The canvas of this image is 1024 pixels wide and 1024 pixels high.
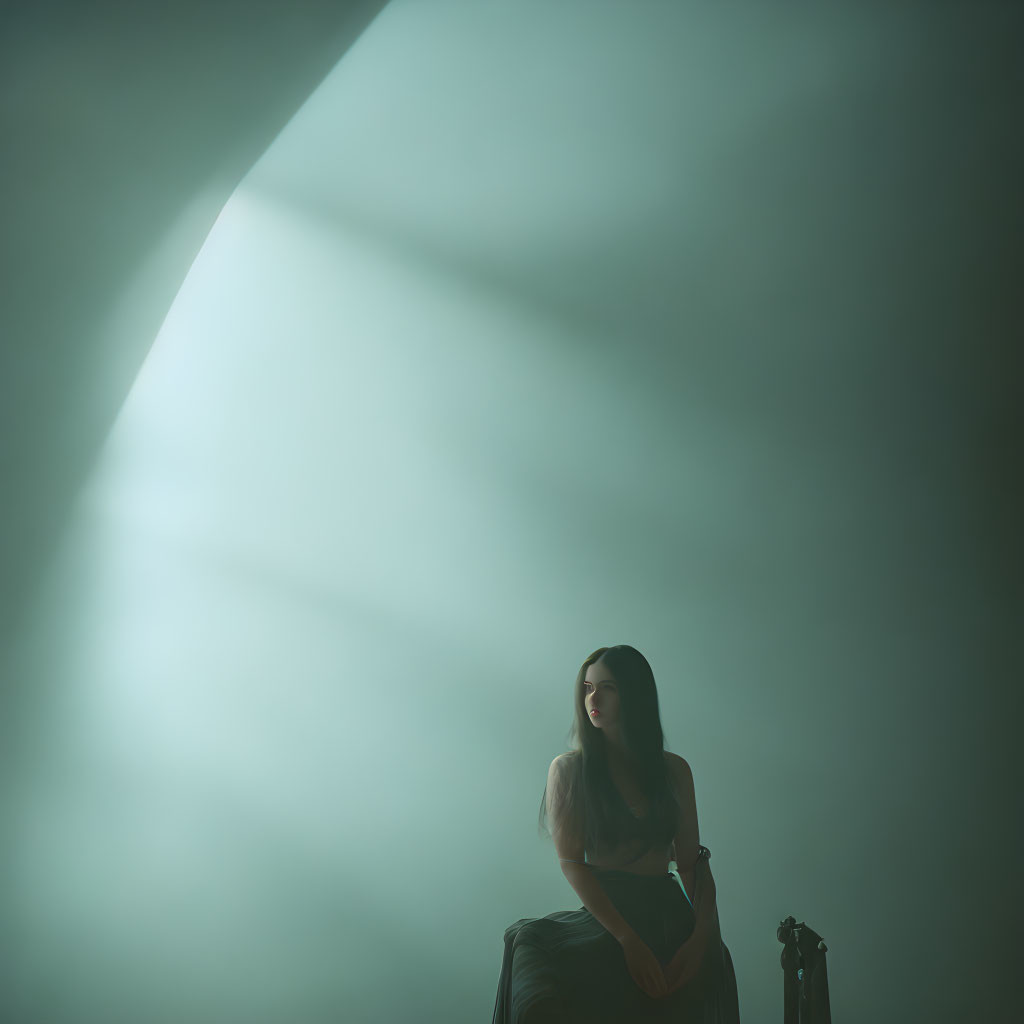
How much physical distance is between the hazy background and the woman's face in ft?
3.56

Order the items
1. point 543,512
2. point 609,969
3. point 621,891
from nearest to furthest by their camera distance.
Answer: point 609,969 → point 621,891 → point 543,512

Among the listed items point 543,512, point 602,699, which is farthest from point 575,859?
point 543,512

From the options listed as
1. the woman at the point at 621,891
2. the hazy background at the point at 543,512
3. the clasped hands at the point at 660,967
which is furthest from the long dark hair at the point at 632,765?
the hazy background at the point at 543,512

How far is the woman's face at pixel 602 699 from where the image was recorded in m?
1.95

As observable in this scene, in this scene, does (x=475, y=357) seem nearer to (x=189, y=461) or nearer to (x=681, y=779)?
(x=189, y=461)

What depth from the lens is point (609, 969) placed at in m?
1.75

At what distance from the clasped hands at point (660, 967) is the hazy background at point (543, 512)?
4.02ft

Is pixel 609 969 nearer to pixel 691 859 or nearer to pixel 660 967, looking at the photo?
pixel 660 967

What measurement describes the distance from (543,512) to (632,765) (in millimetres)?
1339

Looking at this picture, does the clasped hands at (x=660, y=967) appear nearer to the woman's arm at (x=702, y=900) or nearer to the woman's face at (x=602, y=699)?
the woman's arm at (x=702, y=900)

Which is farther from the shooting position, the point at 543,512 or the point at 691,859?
the point at 543,512

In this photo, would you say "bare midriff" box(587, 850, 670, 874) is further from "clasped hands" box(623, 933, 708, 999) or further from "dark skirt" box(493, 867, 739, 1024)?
"clasped hands" box(623, 933, 708, 999)

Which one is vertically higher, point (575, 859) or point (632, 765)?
point (632, 765)

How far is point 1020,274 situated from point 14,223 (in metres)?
3.41
